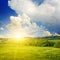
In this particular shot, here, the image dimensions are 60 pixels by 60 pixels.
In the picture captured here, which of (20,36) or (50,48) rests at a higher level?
(20,36)

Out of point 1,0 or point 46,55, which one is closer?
point 46,55

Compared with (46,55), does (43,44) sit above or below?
above

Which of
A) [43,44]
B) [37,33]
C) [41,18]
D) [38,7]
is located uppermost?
[38,7]

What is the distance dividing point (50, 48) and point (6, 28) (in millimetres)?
865

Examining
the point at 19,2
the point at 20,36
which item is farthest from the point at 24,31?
the point at 19,2

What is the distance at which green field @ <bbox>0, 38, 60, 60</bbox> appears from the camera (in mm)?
2883

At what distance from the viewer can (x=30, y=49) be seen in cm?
296

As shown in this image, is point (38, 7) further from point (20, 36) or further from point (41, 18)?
point (20, 36)

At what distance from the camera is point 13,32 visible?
299 cm

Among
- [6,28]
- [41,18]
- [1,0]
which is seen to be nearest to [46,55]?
[41,18]

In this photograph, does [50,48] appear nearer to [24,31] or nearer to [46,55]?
[46,55]

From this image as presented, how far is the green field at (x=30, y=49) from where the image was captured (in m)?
2.88

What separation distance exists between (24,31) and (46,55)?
0.57m

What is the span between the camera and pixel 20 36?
3000mm
